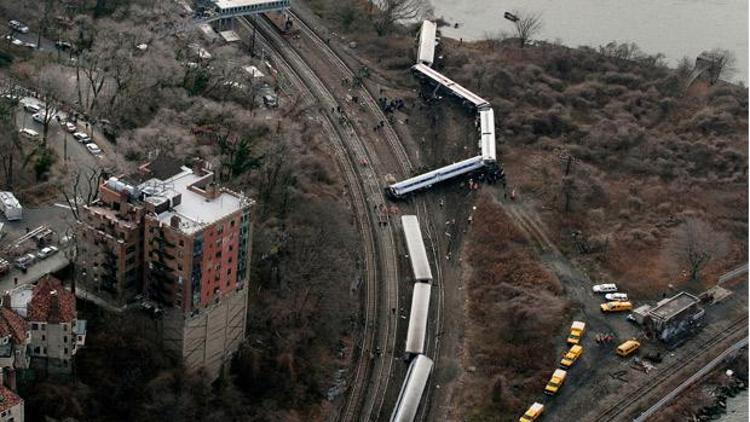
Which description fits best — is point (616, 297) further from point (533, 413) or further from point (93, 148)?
point (93, 148)

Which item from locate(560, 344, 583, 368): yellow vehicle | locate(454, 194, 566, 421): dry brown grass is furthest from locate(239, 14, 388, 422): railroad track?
locate(560, 344, 583, 368): yellow vehicle

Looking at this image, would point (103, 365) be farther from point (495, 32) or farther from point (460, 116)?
point (495, 32)

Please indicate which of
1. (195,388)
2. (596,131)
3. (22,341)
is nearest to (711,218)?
(596,131)

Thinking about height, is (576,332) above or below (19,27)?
→ below

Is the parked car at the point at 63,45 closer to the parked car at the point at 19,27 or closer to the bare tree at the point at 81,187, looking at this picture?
the parked car at the point at 19,27

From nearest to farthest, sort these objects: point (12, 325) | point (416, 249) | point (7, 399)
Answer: point (7, 399), point (12, 325), point (416, 249)

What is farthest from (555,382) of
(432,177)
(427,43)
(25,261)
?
A: (427,43)
